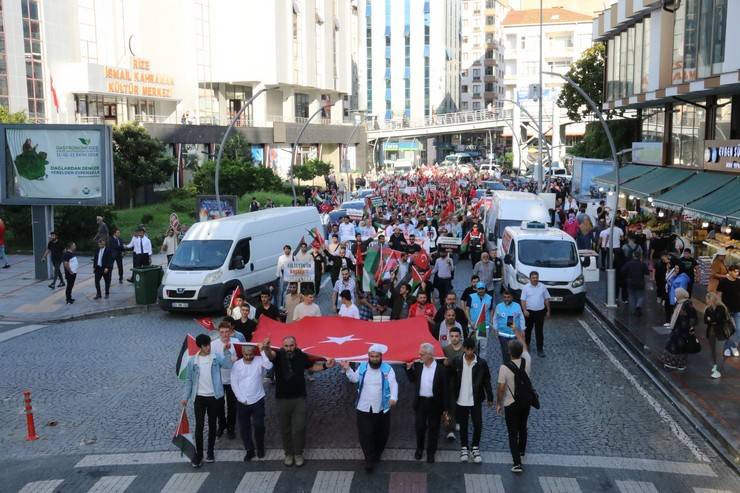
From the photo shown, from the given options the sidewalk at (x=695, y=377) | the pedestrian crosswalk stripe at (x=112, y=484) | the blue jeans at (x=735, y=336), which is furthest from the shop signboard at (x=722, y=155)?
the pedestrian crosswalk stripe at (x=112, y=484)

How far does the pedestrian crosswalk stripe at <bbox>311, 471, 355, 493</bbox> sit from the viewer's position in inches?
355

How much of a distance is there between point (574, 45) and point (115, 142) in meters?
74.7

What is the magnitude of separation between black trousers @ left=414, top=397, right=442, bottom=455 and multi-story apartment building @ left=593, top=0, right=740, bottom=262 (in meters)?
10.9

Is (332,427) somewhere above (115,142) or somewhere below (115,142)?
below

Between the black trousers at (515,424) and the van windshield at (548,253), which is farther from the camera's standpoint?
the van windshield at (548,253)

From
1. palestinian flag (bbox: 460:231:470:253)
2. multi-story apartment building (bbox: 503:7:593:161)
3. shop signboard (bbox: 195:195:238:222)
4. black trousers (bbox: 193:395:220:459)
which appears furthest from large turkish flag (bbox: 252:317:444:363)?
multi-story apartment building (bbox: 503:7:593:161)

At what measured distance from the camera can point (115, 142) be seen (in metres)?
44.3

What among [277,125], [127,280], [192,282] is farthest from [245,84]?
[192,282]

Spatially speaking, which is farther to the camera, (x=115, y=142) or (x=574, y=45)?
(x=574, y=45)

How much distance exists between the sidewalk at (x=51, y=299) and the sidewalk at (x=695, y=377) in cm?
1173

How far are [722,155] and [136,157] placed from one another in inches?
1289

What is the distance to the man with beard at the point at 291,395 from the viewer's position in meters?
9.59

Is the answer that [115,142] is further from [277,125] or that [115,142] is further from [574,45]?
[574,45]

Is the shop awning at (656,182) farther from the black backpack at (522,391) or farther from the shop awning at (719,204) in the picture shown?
the black backpack at (522,391)
